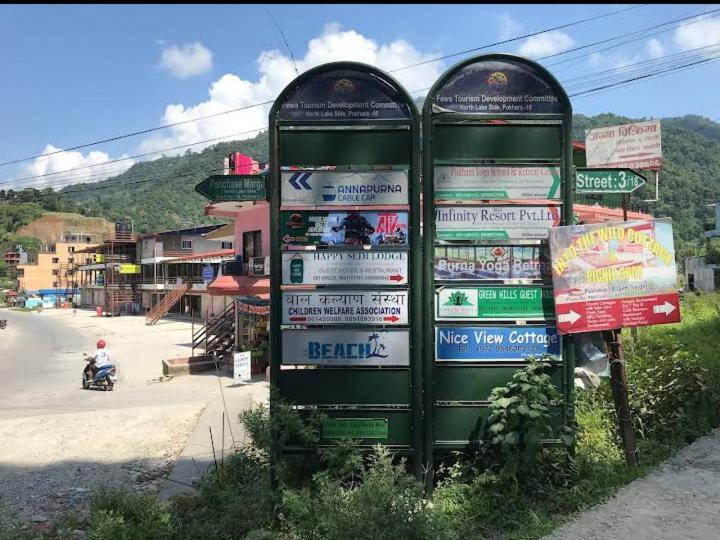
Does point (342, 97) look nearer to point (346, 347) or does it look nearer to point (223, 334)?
point (346, 347)

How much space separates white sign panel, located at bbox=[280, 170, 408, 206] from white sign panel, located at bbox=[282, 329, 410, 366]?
3.72 ft

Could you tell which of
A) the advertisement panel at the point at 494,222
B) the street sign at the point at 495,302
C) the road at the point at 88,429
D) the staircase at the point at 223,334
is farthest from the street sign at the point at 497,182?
the staircase at the point at 223,334

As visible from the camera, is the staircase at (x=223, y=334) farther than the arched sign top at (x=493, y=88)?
Yes

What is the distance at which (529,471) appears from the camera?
13.8 ft

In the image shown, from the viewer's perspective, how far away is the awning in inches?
679

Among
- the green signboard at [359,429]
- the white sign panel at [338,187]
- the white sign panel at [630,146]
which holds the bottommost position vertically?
the green signboard at [359,429]

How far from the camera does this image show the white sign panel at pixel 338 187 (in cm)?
466

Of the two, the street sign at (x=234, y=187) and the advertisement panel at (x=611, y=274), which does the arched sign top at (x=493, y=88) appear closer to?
the advertisement panel at (x=611, y=274)

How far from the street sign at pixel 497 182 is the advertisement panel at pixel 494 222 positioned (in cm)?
11

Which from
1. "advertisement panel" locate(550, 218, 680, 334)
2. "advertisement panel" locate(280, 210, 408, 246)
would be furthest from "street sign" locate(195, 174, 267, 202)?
"advertisement panel" locate(550, 218, 680, 334)

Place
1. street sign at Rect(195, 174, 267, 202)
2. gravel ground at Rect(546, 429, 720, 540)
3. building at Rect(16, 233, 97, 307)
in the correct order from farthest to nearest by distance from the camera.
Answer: building at Rect(16, 233, 97, 307) → street sign at Rect(195, 174, 267, 202) → gravel ground at Rect(546, 429, 720, 540)

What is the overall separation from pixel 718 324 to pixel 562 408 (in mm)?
7500

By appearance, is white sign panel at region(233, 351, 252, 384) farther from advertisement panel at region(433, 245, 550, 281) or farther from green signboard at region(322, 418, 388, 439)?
advertisement panel at region(433, 245, 550, 281)

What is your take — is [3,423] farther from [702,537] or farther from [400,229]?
[702,537]
